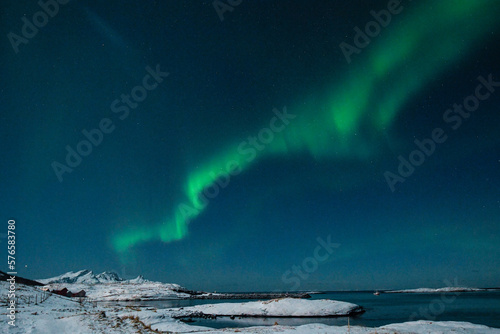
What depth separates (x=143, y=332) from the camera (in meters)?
25.7

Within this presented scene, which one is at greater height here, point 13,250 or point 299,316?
point 13,250

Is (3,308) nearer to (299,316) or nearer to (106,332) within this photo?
(106,332)

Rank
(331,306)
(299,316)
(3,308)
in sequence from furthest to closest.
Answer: (331,306), (299,316), (3,308)

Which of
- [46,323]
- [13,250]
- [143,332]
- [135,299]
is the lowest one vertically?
[135,299]

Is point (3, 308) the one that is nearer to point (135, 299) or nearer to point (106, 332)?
point (106, 332)

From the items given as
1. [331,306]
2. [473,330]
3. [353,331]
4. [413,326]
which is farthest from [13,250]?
[331,306]

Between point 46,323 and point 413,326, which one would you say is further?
point 413,326

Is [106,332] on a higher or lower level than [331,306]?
higher

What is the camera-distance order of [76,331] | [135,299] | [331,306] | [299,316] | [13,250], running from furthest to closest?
[135,299] < [331,306] < [299,316] < [76,331] < [13,250]

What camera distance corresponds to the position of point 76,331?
24.5 metres

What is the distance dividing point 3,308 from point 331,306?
61189mm

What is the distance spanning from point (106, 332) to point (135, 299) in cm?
16126

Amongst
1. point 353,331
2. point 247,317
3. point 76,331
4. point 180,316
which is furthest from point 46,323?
point 247,317

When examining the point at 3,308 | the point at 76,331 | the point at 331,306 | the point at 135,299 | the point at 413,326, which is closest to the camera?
the point at 76,331
